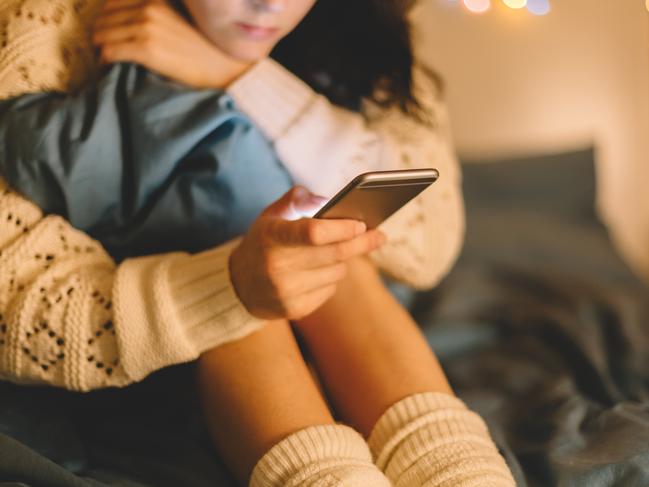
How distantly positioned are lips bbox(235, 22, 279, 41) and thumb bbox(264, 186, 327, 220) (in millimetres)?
215

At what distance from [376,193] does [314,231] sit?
0.05 metres

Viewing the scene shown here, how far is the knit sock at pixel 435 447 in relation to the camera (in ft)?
1.72

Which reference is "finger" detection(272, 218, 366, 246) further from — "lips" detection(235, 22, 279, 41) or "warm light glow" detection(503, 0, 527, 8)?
"warm light glow" detection(503, 0, 527, 8)

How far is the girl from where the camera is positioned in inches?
21.6

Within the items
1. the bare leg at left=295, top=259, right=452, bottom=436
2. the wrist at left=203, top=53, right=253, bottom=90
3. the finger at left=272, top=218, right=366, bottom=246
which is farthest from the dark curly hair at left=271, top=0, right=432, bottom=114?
the finger at left=272, top=218, right=366, bottom=246

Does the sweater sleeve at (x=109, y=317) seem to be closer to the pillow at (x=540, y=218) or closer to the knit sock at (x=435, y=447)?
the knit sock at (x=435, y=447)

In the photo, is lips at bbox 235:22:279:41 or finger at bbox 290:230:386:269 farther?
lips at bbox 235:22:279:41

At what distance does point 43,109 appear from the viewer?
0.65 m

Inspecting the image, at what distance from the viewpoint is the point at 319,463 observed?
513 mm

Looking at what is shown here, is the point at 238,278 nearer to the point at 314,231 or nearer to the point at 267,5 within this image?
the point at 314,231

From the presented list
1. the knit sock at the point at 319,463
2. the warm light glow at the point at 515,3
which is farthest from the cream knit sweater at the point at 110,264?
the warm light glow at the point at 515,3

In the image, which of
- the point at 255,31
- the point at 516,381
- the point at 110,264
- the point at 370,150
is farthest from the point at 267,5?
the point at 516,381

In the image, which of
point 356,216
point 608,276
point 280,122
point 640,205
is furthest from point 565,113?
point 356,216

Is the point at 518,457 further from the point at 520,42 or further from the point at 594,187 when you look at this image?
the point at 520,42
